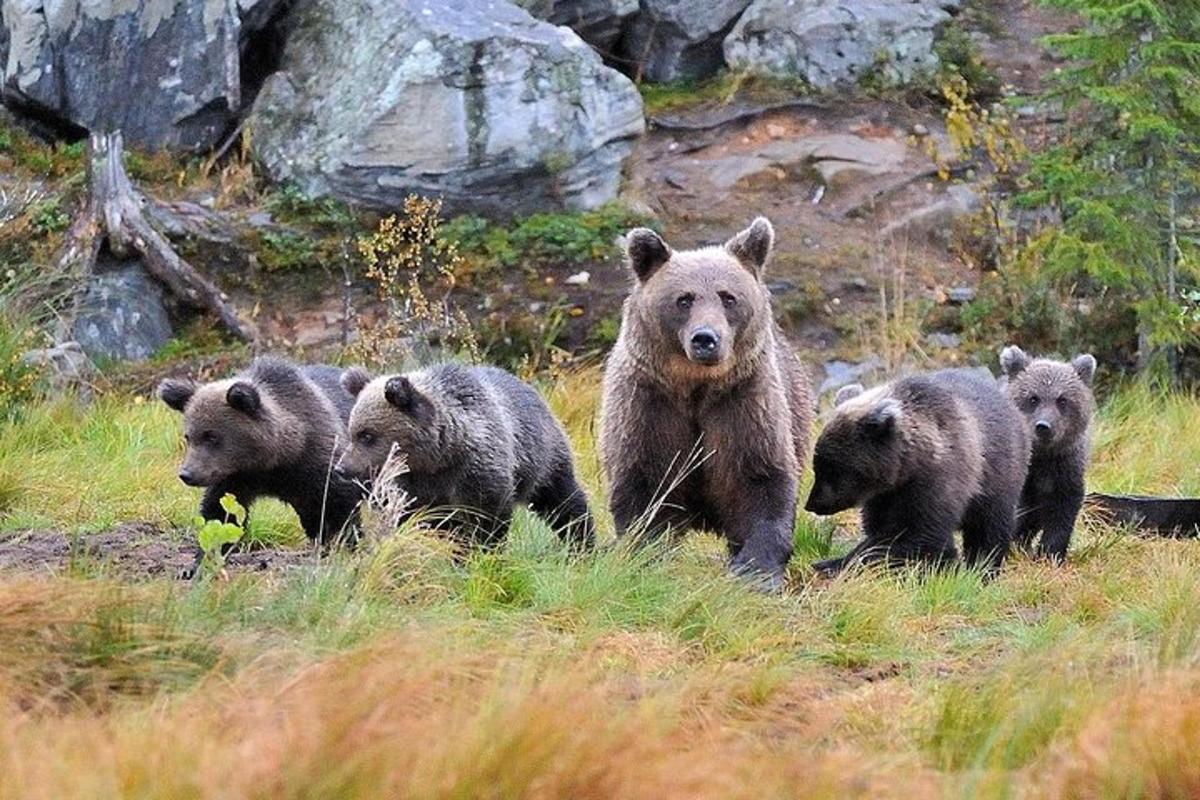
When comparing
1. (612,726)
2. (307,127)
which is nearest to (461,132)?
(307,127)

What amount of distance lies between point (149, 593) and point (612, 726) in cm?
162

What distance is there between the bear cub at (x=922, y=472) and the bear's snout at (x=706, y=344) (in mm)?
1077

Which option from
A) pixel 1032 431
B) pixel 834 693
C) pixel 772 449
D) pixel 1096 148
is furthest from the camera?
pixel 1096 148

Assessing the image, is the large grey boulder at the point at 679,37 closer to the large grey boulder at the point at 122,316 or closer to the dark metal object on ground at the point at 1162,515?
the large grey boulder at the point at 122,316

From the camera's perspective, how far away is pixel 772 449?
770cm

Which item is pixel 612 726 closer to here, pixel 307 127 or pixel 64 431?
pixel 64 431

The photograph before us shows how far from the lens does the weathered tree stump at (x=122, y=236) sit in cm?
1324

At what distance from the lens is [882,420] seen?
8031mm

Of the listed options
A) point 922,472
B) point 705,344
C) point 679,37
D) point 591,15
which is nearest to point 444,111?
point 591,15

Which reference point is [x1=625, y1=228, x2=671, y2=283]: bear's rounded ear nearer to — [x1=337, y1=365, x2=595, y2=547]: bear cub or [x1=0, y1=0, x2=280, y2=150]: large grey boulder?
[x1=337, y1=365, x2=595, y2=547]: bear cub

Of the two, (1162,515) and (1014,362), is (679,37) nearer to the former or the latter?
(1014,362)

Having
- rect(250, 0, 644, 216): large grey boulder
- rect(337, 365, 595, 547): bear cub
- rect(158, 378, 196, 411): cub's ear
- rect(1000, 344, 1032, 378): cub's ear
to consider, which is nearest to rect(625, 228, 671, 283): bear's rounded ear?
rect(337, 365, 595, 547): bear cub

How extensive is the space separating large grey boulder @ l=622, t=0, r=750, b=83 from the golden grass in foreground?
987 centimetres

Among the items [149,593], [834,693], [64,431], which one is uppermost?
[149,593]
